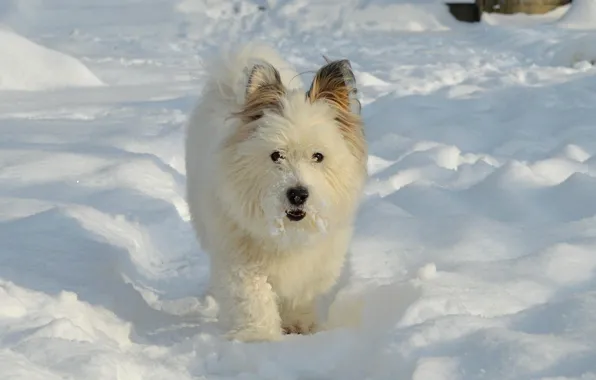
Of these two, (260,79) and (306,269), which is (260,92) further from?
(306,269)

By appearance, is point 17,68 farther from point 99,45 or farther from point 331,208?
point 331,208

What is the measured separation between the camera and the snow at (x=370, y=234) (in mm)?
3277

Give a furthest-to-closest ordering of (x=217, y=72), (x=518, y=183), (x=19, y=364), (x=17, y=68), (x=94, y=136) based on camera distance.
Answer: (x=17, y=68) → (x=94, y=136) → (x=518, y=183) → (x=217, y=72) → (x=19, y=364)

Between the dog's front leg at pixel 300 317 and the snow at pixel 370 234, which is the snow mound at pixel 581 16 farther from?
the dog's front leg at pixel 300 317

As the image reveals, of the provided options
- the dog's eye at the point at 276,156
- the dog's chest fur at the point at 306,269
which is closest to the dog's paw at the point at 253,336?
the dog's chest fur at the point at 306,269

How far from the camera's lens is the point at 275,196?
3643mm

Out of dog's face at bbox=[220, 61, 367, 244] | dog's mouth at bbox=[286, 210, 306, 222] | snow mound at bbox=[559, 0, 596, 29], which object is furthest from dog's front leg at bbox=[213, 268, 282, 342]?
snow mound at bbox=[559, 0, 596, 29]

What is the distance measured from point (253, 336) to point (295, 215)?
0.56 metres

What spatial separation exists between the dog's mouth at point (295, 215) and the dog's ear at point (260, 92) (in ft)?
1.51

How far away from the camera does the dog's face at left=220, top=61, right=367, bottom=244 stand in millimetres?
3674

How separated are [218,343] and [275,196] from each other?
2.18 ft

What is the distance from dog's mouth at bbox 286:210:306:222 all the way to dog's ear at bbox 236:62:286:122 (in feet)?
1.51

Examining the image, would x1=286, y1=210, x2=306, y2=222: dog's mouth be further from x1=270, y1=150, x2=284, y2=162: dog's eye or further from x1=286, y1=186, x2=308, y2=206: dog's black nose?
x1=270, y1=150, x2=284, y2=162: dog's eye

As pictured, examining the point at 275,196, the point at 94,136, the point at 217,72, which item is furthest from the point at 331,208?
the point at 94,136
